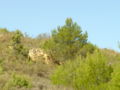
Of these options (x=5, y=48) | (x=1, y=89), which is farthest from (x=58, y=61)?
(x=1, y=89)

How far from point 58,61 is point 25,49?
391 cm

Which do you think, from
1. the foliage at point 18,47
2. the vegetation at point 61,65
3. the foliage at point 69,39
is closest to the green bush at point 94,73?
the vegetation at point 61,65

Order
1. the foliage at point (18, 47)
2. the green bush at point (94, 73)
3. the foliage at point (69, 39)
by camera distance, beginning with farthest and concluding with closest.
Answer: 1. the foliage at point (18, 47)
2. the foliage at point (69, 39)
3. the green bush at point (94, 73)

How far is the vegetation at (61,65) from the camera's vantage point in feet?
60.3

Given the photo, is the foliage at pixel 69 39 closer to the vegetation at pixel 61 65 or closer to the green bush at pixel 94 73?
the vegetation at pixel 61 65

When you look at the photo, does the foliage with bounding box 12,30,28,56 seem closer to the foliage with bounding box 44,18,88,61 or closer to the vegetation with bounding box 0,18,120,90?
the vegetation with bounding box 0,18,120,90

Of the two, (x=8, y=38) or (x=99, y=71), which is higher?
(x=8, y=38)

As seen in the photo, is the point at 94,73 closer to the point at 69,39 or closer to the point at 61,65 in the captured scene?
the point at 61,65

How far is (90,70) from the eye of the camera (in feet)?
60.4

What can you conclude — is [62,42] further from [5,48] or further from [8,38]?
[8,38]

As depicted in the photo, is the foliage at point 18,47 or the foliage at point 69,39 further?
the foliage at point 18,47

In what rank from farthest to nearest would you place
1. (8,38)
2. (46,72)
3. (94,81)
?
(8,38)
(46,72)
(94,81)

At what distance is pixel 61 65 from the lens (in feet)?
75.7

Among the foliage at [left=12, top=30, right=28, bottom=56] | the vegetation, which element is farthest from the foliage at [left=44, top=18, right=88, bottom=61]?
the foliage at [left=12, top=30, right=28, bottom=56]
